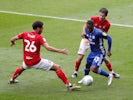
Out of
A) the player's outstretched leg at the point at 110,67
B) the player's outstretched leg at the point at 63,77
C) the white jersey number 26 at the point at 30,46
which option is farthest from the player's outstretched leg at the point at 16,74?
the player's outstretched leg at the point at 110,67

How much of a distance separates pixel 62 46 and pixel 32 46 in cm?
536

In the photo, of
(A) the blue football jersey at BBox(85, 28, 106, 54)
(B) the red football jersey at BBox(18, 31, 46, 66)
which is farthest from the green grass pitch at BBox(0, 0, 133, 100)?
(A) the blue football jersey at BBox(85, 28, 106, 54)

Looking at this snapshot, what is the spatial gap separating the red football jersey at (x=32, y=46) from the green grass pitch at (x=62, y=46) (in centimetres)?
85

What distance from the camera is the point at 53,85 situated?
1396 centimetres

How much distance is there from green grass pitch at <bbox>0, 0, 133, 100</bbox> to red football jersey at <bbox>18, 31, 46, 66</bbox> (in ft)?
2.78

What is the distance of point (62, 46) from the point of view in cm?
1841

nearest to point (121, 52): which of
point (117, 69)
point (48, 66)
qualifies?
point (117, 69)

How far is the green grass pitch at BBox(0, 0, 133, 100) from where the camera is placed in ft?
43.0

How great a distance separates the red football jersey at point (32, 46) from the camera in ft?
42.7

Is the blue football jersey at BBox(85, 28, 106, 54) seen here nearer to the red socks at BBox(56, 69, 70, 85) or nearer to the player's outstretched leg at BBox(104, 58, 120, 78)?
the player's outstretched leg at BBox(104, 58, 120, 78)

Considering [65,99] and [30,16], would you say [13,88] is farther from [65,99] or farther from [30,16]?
[30,16]

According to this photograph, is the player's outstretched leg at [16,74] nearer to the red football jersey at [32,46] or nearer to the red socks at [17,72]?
the red socks at [17,72]

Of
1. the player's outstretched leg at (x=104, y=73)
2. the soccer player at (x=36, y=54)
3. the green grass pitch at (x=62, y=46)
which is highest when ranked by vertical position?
the soccer player at (x=36, y=54)

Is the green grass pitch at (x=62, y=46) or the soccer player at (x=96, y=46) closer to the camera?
the green grass pitch at (x=62, y=46)
